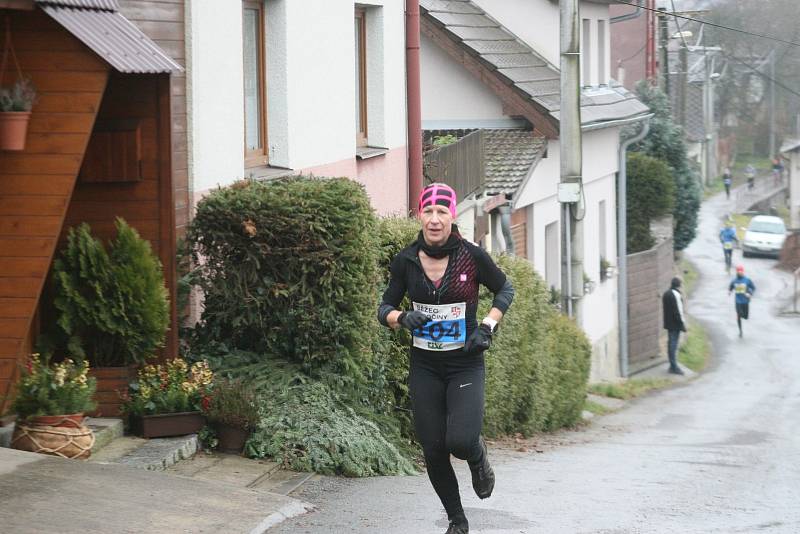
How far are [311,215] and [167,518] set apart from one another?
2.91 m

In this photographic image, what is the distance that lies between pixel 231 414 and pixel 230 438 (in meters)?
0.20

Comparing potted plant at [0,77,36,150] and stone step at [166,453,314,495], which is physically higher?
potted plant at [0,77,36,150]

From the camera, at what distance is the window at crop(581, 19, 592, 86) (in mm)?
28609

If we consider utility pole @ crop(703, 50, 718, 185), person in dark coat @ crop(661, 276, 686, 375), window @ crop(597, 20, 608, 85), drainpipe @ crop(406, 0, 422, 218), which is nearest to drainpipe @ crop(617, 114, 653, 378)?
person in dark coat @ crop(661, 276, 686, 375)

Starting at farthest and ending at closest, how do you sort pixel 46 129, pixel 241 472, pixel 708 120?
pixel 708 120, pixel 241 472, pixel 46 129

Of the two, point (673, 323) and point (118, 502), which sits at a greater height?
point (118, 502)

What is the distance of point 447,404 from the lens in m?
6.70

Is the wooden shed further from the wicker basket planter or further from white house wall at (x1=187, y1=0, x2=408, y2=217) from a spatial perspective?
white house wall at (x1=187, y1=0, x2=408, y2=217)

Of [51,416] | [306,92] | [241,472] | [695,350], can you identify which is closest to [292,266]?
[241,472]

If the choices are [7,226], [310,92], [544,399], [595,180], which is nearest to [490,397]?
[544,399]

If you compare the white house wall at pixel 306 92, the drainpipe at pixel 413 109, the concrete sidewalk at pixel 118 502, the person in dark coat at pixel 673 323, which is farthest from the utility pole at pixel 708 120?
the concrete sidewalk at pixel 118 502

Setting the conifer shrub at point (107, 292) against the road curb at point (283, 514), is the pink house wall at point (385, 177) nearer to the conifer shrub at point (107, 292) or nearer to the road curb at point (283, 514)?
the conifer shrub at point (107, 292)

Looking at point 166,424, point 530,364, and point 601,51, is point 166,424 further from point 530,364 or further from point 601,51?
point 601,51

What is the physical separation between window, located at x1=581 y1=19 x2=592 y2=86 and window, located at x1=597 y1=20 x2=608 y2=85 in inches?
38.0
